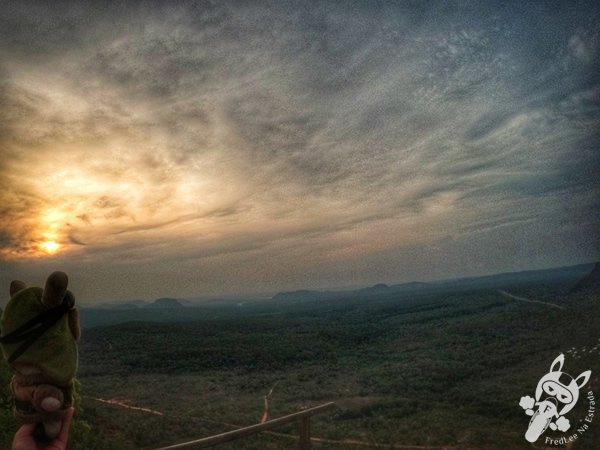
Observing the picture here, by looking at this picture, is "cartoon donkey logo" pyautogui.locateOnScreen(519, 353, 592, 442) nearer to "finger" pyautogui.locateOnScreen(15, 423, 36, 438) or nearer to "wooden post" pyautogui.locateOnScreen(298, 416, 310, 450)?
"wooden post" pyautogui.locateOnScreen(298, 416, 310, 450)

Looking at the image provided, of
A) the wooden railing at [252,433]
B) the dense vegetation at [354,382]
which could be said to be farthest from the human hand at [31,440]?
the dense vegetation at [354,382]

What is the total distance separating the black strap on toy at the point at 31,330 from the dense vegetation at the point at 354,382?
652cm

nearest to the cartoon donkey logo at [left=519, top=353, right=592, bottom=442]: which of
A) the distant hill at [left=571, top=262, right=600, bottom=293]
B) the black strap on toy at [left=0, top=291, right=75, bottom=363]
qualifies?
the black strap on toy at [left=0, top=291, right=75, bottom=363]

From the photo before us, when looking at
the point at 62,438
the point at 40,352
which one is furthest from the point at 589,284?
the point at 40,352

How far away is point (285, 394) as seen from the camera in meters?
25.0

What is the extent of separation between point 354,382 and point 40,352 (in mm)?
27465

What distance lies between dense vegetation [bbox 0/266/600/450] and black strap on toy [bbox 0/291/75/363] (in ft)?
21.4

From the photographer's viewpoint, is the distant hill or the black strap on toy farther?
the distant hill

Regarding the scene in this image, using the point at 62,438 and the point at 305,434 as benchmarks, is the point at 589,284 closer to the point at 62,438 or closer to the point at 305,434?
the point at 305,434

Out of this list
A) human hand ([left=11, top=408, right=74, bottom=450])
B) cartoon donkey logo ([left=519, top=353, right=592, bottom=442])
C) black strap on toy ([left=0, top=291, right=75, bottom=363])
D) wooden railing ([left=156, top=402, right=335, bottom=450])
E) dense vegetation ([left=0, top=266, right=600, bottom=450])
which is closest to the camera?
human hand ([left=11, top=408, right=74, bottom=450])

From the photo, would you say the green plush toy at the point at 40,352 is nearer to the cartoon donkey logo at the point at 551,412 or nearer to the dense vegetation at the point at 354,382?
the dense vegetation at the point at 354,382

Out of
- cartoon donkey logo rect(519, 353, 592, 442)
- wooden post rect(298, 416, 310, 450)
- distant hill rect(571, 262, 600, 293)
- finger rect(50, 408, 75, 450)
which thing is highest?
finger rect(50, 408, 75, 450)

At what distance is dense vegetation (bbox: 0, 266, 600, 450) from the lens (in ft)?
49.9

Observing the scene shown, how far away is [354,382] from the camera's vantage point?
2742cm
